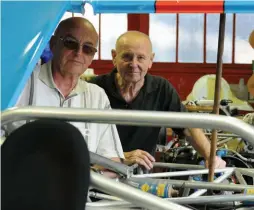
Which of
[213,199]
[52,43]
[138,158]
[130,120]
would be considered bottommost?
[213,199]

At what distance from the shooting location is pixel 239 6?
4.26ft

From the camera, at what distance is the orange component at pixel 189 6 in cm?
133

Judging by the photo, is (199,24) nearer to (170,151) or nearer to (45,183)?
(170,151)

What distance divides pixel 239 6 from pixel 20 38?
0.56 metres

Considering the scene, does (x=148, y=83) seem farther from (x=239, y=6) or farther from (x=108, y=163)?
(x=239, y=6)

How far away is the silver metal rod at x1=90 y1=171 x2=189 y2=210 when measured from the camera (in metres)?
1.06

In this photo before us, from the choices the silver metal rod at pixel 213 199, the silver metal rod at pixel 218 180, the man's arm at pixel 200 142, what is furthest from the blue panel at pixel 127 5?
the man's arm at pixel 200 142

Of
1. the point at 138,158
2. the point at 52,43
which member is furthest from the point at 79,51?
the point at 138,158

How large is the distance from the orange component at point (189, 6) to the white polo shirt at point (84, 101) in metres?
0.55

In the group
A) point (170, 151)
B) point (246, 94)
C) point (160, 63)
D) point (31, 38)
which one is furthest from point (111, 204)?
point (160, 63)

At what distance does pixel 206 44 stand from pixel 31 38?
449 cm

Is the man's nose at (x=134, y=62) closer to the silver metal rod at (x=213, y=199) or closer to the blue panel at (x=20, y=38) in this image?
the silver metal rod at (x=213, y=199)

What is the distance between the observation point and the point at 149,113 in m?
1.04

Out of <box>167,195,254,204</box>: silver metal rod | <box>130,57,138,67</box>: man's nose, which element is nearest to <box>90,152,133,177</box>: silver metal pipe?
<box>167,195,254,204</box>: silver metal rod
